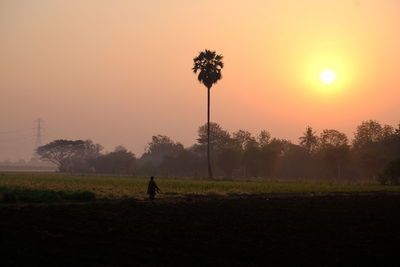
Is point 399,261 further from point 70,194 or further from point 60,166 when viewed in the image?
point 60,166

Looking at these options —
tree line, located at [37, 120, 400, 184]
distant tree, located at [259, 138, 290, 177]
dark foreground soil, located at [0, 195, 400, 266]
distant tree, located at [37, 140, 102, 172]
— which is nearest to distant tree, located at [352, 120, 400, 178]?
tree line, located at [37, 120, 400, 184]

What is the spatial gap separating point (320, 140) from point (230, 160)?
3415 centimetres

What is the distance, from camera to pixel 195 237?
18.7 metres

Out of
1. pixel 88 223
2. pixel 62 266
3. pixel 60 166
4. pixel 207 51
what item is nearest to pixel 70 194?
pixel 88 223

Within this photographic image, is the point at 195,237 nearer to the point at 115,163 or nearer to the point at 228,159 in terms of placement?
the point at 228,159

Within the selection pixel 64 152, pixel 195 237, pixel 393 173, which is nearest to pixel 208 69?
pixel 393 173

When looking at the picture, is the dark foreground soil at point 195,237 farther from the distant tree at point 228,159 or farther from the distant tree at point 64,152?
the distant tree at point 64,152

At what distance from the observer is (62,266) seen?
13.2 metres

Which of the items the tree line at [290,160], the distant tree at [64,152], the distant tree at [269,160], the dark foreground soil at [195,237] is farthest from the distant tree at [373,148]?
the distant tree at [64,152]

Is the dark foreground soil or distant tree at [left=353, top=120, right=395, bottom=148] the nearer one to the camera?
the dark foreground soil

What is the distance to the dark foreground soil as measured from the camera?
47.9 ft

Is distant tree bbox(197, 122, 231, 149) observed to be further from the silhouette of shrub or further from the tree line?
the silhouette of shrub

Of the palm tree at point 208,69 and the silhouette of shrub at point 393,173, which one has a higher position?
the palm tree at point 208,69

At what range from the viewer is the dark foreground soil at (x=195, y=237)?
14.6 metres
